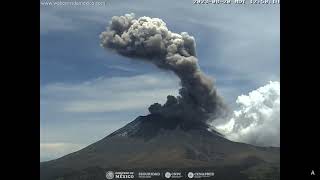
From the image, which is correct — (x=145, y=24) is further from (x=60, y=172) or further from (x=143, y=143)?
(x=60, y=172)

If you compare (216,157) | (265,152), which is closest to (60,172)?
(216,157)

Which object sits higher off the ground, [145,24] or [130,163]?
[145,24]

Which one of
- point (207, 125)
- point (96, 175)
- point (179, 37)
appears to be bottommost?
point (96, 175)

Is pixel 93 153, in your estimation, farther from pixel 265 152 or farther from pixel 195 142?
pixel 265 152

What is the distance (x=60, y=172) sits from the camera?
6.74m

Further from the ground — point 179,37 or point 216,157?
point 179,37

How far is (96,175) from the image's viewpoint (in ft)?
21.8

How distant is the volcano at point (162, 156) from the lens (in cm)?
664

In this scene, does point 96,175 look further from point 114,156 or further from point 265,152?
point 265,152

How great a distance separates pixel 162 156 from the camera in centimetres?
665

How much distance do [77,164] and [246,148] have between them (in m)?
2.11

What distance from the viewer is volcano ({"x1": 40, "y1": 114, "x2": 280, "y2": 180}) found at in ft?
21.8

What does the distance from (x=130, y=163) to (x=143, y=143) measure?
30 cm

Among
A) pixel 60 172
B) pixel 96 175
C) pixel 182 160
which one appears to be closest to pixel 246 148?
pixel 182 160
